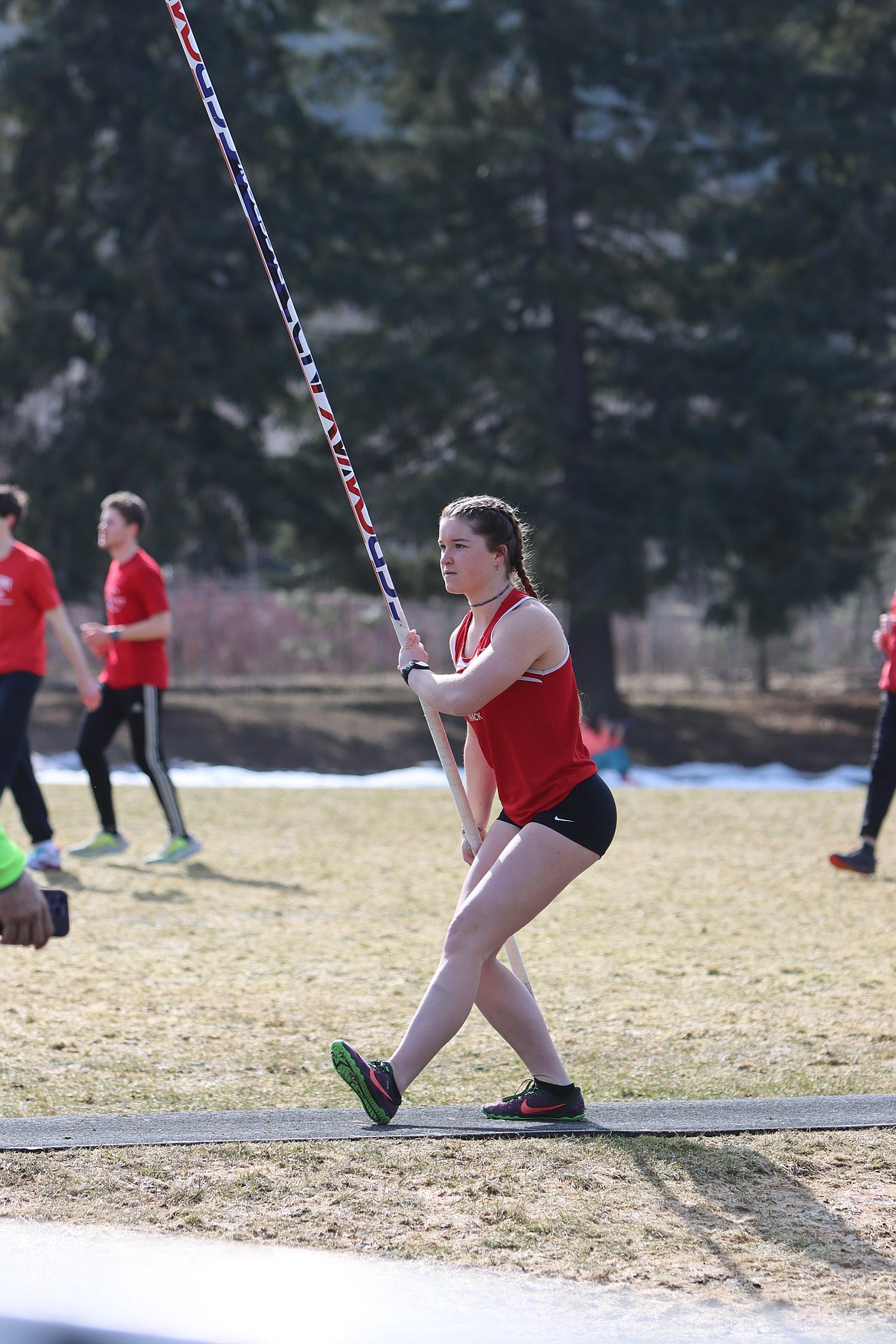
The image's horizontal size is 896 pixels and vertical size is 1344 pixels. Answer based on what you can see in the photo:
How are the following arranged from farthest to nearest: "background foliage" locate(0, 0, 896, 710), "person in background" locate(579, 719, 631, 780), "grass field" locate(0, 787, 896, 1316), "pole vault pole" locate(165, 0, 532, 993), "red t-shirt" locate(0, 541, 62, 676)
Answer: "background foliage" locate(0, 0, 896, 710), "person in background" locate(579, 719, 631, 780), "red t-shirt" locate(0, 541, 62, 676), "pole vault pole" locate(165, 0, 532, 993), "grass field" locate(0, 787, 896, 1316)

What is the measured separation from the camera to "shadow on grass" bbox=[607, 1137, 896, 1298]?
356 centimetres

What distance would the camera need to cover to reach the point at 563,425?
69.6 feet

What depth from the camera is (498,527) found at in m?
4.56

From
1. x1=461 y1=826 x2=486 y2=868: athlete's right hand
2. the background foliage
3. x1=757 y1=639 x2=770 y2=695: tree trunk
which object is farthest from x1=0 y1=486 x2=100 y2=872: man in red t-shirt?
x1=757 y1=639 x2=770 y2=695: tree trunk

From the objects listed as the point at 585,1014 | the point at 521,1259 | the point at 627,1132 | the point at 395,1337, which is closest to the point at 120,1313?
the point at 395,1337

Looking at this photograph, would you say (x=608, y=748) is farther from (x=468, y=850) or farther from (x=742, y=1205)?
(x=742, y=1205)

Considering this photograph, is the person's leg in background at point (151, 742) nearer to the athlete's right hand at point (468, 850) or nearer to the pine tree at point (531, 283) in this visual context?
the athlete's right hand at point (468, 850)

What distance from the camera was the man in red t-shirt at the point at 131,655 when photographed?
9.50 m

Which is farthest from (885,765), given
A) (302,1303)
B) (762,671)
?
(762,671)

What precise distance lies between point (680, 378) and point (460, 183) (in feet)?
14.1

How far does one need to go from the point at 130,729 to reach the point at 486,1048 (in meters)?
4.75

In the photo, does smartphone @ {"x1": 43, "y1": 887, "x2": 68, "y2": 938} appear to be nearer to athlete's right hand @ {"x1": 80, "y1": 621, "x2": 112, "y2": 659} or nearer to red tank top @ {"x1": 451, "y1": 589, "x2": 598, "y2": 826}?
red tank top @ {"x1": 451, "y1": 589, "x2": 598, "y2": 826}

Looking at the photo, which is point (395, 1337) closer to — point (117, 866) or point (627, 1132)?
point (627, 1132)

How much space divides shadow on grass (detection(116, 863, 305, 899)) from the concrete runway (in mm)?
4542
